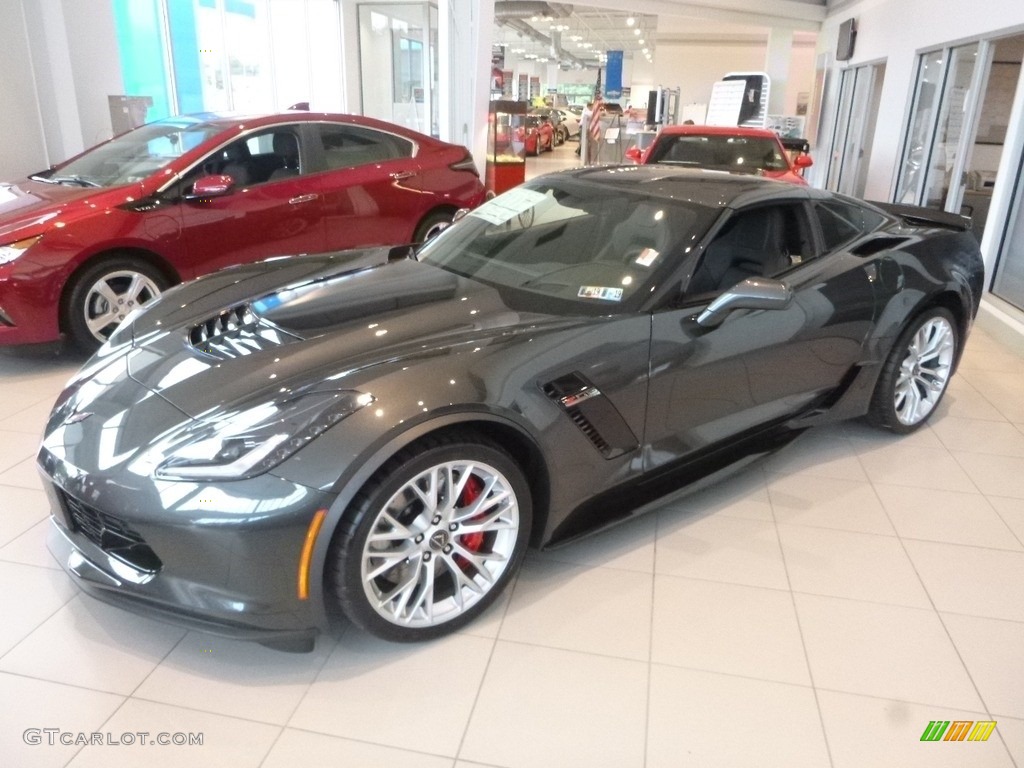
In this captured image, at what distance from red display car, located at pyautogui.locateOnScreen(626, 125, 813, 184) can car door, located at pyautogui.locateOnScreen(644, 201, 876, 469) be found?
4258 mm

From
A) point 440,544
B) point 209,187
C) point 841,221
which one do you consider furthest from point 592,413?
point 209,187

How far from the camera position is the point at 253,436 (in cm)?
183

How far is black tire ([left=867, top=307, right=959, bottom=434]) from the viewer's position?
3311 millimetres

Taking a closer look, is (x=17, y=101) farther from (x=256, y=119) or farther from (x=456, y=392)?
(x=456, y=392)

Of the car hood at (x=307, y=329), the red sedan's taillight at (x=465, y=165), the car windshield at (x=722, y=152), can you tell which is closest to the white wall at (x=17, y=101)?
the red sedan's taillight at (x=465, y=165)

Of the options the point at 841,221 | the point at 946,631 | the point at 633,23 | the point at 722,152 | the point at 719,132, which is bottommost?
the point at 946,631

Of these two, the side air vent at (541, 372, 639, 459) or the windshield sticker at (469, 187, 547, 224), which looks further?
the windshield sticker at (469, 187, 547, 224)

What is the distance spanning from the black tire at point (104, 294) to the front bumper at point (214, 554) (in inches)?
91.7

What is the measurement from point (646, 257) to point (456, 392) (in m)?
0.93

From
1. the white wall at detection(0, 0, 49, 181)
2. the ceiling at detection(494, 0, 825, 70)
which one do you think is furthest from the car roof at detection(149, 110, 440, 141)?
the ceiling at detection(494, 0, 825, 70)

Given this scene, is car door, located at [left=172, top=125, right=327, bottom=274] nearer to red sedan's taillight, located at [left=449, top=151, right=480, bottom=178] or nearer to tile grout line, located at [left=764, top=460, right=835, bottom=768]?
red sedan's taillight, located at [left=449, top=151, right=480, bottom=178]

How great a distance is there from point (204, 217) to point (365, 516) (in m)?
3.18

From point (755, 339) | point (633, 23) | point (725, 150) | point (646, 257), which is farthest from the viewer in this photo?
point (633, 23)

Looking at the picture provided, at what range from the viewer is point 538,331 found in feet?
7.30
